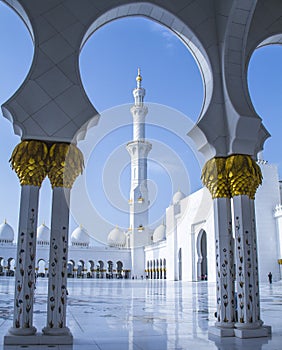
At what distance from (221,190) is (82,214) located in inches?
62.9

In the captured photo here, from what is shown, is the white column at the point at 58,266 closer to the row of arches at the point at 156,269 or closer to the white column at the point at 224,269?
the white column at the point at 224,269

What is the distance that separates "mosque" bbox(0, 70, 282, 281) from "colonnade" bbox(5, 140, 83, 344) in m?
15.3

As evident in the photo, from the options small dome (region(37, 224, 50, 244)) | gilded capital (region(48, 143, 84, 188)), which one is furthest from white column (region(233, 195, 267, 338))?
small dome (region(37, 224, 50, 244))

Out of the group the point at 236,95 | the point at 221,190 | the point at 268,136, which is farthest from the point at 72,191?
the point at 268,136

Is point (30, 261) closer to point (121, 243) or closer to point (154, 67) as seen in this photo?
point (154, 67)

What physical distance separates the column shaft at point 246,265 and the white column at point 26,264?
1.73 meters

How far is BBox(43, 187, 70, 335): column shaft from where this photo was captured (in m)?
2.90

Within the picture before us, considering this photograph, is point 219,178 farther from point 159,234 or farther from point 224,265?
point 159,234

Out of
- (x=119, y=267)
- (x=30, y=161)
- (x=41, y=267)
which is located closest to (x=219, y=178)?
(x=30, y=161)

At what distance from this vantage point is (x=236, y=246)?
135 inches

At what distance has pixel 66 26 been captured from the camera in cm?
328

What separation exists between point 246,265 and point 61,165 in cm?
181

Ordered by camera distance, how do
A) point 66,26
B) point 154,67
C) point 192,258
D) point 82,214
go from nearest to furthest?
point 66,26 → point 82,214 → point 154,67 → point 192,258

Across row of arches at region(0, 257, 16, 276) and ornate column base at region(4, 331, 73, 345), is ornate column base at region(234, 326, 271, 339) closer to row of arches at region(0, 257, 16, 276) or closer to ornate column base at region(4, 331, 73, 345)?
ornate column base at region(4, 331, 73, 345)
